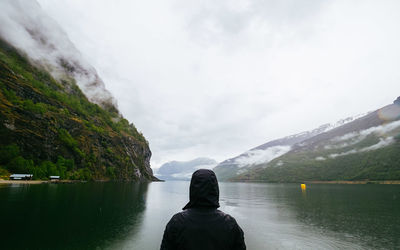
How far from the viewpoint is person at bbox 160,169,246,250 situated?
15.3 feet

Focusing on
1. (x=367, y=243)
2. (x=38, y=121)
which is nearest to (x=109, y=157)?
(x=38, y=121)

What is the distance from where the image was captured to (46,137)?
117 m

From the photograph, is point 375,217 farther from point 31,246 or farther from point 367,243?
point 31,246

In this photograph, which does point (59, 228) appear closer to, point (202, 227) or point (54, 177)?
point (202, 227)

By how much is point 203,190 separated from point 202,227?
2.63 ft

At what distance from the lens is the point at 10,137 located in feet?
332

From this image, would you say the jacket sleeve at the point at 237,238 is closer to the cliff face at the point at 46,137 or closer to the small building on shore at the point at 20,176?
the small building on shore at the point at 20,176

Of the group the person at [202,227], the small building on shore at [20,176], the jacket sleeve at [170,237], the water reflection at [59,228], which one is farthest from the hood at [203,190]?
the small building on shore at [20,176]

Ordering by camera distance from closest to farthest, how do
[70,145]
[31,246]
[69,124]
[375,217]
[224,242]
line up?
[224,242]
[31,246]
[375,217]
[70,145]
[69,124]

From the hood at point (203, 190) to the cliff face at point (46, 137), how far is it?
407 feet

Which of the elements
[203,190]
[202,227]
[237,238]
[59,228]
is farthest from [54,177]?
[237,238]

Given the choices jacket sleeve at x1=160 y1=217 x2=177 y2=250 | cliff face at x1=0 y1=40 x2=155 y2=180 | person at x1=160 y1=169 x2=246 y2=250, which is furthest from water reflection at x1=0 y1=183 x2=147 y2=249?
cliff face at x1=0 y1=40 x2=155 y2=180

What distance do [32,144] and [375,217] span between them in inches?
5462

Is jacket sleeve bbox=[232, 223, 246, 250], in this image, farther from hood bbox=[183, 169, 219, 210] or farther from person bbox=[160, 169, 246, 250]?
hood bbox=[183, 169, 219, 210]
